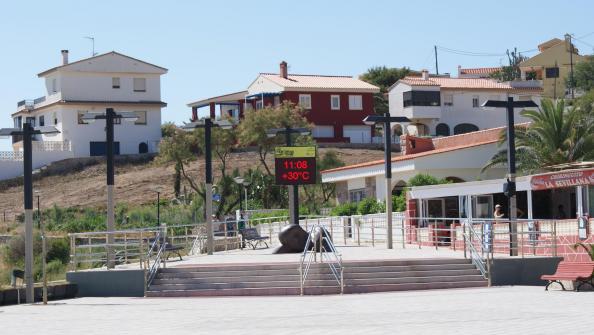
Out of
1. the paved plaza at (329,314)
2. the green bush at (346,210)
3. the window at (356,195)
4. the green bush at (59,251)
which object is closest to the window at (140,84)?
the window at (356,195)

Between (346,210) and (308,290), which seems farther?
(346,210)

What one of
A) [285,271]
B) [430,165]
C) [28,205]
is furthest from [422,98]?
[28,205]

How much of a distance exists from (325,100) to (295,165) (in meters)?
55.1

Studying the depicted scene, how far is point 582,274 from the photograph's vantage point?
1000 inches

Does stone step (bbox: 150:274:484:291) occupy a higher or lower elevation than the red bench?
lower

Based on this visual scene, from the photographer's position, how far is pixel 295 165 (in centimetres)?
3569

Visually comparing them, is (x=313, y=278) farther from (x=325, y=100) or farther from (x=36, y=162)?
(x=325, y=100)

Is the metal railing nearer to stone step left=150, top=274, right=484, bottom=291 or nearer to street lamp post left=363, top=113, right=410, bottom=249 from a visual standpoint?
stone step left=150, top=274, right=484, bottom=291

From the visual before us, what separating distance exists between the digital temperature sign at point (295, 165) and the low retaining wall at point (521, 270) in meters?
8.68

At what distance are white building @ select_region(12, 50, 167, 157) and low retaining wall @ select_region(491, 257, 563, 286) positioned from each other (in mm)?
62324

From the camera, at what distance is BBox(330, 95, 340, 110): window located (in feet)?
298

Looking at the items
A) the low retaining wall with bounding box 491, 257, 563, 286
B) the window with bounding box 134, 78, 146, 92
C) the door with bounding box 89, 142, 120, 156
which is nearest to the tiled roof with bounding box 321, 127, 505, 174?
the low retaining wall with bounding box 491, 257, 563, 286

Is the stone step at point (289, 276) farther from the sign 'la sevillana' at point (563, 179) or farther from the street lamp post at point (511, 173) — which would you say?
the sign 'la sevillana' at point (563, 179)

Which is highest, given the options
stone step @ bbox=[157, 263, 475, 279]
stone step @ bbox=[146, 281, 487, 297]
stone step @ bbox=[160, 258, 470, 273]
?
stone step @ bbox=[160, 258, 470, 273]
